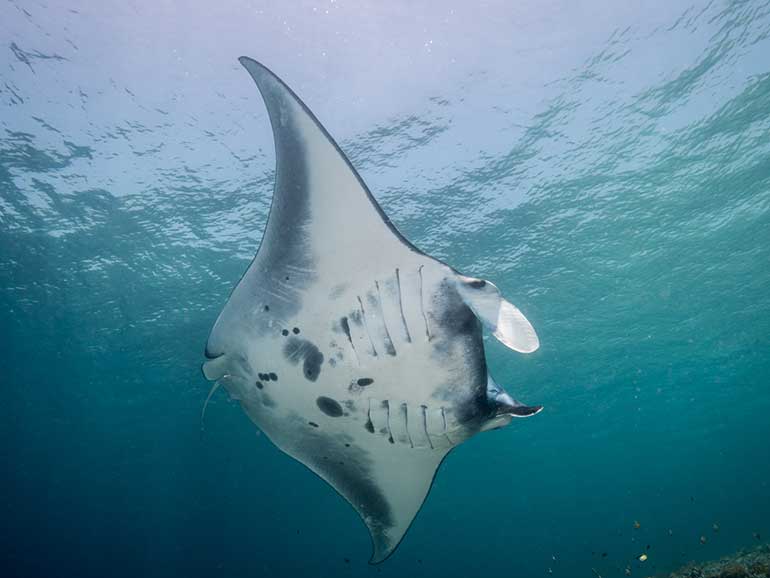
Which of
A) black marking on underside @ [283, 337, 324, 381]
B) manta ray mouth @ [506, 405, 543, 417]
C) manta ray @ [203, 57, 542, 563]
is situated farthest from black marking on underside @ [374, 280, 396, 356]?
manta ray mouth @ [506, 405, 543, 417]

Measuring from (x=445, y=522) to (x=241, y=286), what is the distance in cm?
9025

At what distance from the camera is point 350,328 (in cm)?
326

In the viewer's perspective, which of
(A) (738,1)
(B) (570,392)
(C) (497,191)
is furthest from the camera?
(B) (570,392)

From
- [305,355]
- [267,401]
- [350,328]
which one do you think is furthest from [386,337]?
[267,401]

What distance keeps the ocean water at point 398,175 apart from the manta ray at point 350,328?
6435mm

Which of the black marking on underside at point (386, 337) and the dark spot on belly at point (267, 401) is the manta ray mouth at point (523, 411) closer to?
the black marking on underside at point (386, 337)

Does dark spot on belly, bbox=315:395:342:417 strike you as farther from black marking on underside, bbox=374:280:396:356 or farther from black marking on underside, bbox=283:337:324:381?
black marking on underside, bbox=374:280:396:356

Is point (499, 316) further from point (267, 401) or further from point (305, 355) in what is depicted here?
point (267, 401)

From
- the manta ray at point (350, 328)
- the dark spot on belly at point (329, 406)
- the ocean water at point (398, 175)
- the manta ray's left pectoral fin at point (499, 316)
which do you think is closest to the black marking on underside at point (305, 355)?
the manta ray at point (350, 328)

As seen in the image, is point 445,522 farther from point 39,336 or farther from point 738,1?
point 738,1

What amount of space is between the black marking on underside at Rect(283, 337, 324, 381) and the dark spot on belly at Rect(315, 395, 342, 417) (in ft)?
0.66

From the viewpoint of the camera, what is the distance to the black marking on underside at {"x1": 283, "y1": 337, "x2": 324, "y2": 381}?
11.2 ft

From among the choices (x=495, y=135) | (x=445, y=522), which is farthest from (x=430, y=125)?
(x=445, y=522)

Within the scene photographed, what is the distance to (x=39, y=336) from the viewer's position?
1823cm
